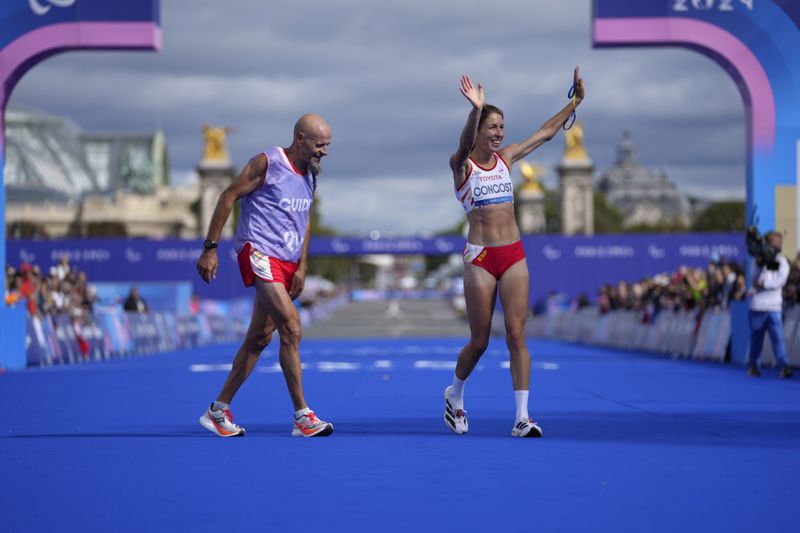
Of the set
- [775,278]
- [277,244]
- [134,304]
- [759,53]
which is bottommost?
[134,304]

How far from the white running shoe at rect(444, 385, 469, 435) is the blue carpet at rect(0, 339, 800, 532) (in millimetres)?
138

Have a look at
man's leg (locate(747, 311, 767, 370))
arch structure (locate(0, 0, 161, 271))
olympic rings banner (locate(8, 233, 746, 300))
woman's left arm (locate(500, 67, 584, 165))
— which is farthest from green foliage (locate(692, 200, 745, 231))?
woman's left arm (locate(500, 67, 584, 165))

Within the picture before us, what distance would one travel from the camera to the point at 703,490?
597cm

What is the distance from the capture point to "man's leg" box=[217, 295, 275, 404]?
858 cm

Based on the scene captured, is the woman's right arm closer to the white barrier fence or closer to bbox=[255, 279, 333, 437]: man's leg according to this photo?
bbox=[255, 279, 333, 437]: man's leg

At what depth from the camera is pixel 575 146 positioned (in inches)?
3629

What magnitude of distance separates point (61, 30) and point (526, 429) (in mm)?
14298

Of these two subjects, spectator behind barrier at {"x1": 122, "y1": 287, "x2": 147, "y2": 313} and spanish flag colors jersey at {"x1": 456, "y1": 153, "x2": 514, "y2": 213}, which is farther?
spectator behind barrier at {"x1": 122, "y1": 287, "x2": 147, "y2": 313}

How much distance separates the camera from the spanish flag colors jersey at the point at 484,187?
870 cm

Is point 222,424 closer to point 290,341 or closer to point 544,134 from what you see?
point 290,341

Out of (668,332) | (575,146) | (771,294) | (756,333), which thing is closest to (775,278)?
(771,294)

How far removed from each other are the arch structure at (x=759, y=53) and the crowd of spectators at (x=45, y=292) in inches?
388

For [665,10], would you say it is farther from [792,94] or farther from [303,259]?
[303,259]

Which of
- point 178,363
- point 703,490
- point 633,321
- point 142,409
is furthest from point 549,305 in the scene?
point 703,490
